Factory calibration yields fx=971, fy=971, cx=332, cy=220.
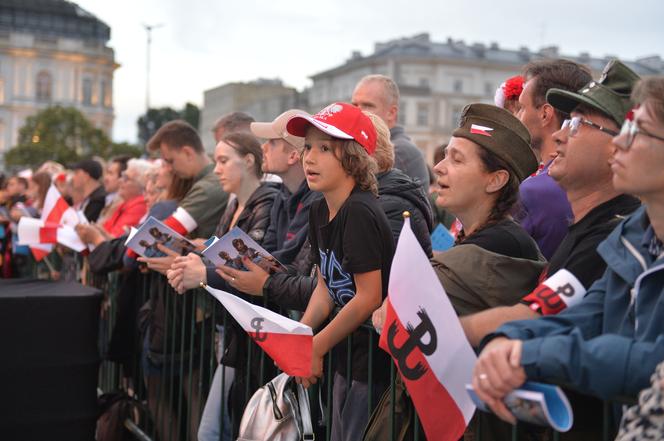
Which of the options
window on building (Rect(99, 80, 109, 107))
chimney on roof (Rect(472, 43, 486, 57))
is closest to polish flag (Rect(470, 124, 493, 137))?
chimney on roof (Rect(472, 43, 486, 57))

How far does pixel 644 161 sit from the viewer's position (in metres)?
2.59

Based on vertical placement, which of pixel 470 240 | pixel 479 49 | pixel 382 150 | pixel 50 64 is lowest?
pixel 470 240

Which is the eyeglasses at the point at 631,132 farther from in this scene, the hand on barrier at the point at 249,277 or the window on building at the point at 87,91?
the window on building at the point at 87,91

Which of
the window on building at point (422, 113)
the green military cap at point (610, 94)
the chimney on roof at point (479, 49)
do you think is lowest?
the green military cap at point (610, 94)

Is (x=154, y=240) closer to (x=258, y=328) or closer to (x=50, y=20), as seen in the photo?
(x=258, y=328)

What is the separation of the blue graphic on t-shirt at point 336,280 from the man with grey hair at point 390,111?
2580 millimetres

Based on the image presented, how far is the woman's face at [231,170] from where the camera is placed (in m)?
5.80

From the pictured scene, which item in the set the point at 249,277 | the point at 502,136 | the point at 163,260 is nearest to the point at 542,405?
the point at 502,136

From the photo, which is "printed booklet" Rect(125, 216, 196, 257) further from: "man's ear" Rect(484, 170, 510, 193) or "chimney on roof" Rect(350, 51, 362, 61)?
"chimney on roof" Rect(350, 51, 362, 61)

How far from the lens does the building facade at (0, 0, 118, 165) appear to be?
345 feet

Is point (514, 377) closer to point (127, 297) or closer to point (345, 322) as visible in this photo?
point (345, 322)

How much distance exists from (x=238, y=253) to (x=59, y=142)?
73306mm

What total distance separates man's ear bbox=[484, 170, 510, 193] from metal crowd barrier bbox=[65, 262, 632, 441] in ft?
3.43

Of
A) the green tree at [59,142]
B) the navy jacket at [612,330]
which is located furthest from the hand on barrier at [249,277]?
the green tree at [59,142]
